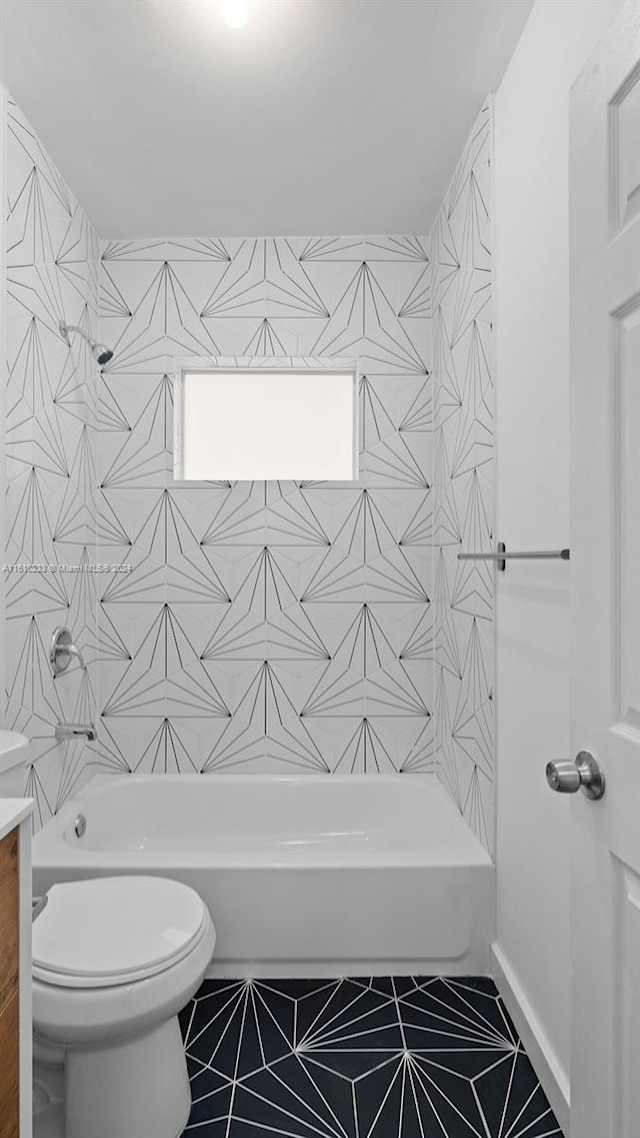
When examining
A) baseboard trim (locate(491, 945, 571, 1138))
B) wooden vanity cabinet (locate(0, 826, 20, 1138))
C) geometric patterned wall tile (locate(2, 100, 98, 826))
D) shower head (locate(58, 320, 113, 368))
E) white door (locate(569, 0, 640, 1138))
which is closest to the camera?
white door (locate(569, 0, 640, 1138))

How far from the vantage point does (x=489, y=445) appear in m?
1.96

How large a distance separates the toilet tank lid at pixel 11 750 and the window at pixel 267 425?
1.49m

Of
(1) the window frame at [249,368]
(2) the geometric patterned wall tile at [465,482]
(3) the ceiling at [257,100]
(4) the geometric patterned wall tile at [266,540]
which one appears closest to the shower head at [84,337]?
(4) the geometric patterned wall tile at [266,540]

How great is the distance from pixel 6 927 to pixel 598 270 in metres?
1.22

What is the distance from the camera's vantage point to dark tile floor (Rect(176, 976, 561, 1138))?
56.6 inches

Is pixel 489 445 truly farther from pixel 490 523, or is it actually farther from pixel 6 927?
pixel 6 927

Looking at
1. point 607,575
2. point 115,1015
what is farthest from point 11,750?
point 607,575

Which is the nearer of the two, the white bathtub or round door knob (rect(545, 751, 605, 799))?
round door knob (rect(545, 751, 605, 799))

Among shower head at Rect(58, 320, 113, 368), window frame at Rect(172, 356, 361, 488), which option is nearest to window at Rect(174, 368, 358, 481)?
window frame at Rect(172, 356, 361, 488)

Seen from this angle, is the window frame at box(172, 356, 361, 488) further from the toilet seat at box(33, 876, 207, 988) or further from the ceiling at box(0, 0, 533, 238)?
the toilet seat at box(33, 876, 207, 988)

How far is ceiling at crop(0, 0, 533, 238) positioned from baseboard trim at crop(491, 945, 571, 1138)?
2.47 meters

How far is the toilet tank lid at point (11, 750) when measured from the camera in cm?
144

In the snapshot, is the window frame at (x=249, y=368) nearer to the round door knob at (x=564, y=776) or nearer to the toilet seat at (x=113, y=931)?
the toilet seat at (x=113, y=931)

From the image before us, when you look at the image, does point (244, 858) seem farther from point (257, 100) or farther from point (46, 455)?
point (257, 100)
